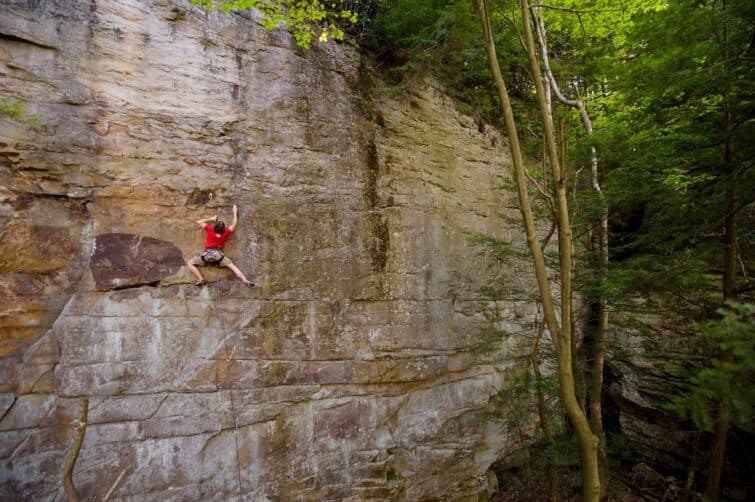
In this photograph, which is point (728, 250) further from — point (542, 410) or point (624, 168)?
point (542, 410)

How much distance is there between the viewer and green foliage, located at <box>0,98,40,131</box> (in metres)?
5.20

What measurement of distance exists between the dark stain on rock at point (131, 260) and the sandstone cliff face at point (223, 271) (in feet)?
0.08

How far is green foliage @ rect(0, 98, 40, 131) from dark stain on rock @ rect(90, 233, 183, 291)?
1.68m

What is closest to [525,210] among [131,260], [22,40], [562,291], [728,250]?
[562,291]

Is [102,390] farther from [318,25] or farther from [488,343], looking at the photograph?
[318,25]

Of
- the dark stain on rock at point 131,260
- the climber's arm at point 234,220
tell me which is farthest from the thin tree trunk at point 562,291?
the dark stain on rock at point 131,260

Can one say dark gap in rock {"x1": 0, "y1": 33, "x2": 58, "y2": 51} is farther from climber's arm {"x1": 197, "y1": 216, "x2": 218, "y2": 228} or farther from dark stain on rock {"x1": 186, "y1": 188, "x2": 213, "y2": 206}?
climber's arm {"x1": 197, "y1": 216, "x2": 218, "y2": 228}

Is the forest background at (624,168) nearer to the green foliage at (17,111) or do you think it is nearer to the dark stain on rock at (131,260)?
the green foliage at (17,111)

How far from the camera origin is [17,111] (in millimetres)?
5270

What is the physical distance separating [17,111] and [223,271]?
3290mm

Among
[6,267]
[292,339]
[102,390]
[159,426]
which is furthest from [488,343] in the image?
[6,267]

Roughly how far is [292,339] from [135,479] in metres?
2.74

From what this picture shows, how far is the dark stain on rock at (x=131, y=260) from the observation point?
5594mm

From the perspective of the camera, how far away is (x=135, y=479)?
5.48 meters
